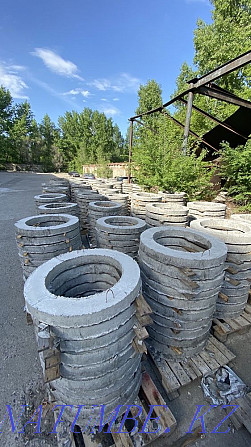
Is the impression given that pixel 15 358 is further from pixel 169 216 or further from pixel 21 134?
pixel 21 134

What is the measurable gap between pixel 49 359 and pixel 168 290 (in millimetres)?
1184

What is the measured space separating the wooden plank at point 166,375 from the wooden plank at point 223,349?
73 centimetres

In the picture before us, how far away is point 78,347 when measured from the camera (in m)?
1.25

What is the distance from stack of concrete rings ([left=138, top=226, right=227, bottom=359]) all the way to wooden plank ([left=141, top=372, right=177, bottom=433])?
40cm

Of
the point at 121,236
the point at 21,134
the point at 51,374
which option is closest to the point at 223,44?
the point at 121,236

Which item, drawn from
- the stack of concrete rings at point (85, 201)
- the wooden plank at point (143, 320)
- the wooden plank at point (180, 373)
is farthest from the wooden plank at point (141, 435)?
the stack of concrete rings at point (85, 201)

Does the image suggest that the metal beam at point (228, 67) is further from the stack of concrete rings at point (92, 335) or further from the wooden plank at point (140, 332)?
the wooden plank at point (140, 332)

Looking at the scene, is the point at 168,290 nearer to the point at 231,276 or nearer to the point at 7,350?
the point at 231,276

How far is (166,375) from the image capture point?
197 centimetres

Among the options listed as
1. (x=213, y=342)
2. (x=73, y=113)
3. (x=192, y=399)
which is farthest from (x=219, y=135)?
(x=73, y=113)

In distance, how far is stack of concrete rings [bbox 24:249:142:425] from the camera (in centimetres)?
121

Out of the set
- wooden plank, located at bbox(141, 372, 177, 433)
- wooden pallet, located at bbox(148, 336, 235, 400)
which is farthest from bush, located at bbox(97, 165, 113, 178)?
wooden plank, located at bbox(141, 372, 177, 433)

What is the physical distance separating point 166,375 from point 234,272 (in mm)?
1382

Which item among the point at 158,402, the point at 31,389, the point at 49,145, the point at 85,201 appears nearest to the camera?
the point at 158,402
